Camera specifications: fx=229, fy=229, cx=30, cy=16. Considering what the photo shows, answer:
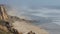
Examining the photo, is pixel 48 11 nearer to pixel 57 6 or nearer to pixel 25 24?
pixel 57 6

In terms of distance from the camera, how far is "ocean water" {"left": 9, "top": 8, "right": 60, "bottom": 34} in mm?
16047

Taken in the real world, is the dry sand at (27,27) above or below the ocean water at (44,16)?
below

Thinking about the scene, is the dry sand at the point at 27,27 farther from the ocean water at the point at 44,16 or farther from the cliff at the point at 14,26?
the ocean water at the point at 44,16

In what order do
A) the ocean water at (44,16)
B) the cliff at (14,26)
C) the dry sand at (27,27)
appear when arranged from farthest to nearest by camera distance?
1. the ocean water at (44,16)
2. the dry sand at (27,27)
3. the cliff at (14,26)

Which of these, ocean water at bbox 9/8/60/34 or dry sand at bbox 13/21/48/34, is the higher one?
ocean water at bbox 9/8/60/34

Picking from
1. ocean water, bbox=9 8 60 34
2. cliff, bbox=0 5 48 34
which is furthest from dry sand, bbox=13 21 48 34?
ocean water, bbox=9 8 60 34

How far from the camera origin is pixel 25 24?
53.9 ft

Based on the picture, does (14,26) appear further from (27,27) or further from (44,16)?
(44,16)

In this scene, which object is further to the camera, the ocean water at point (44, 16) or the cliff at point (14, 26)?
the ocean water at point (44, 16)

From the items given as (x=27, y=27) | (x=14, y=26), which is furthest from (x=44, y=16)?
(x=14, y=26)

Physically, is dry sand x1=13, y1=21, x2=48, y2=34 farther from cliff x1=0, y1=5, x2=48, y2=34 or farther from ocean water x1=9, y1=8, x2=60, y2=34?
ocean water x1=9, y1=8, x2=60, y2=34

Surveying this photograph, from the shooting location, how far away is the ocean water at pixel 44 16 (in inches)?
632

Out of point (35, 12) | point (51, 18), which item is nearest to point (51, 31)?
point (51, 18)

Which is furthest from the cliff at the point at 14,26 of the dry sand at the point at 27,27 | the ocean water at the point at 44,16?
the ocean water at the point at 44,16
